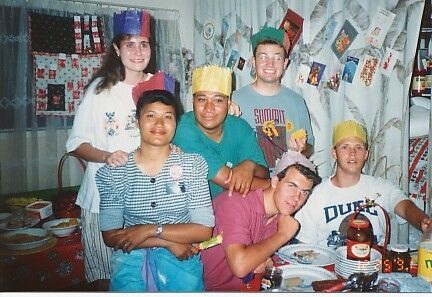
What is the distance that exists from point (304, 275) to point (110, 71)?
0.86 m

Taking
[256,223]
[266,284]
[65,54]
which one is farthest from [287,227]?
[65,54]

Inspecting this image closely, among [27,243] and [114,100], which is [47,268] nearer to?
[27,243]

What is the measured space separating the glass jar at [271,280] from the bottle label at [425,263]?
Answer: 1.26 ft

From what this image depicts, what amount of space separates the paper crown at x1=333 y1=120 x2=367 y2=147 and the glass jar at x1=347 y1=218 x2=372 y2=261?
36cm

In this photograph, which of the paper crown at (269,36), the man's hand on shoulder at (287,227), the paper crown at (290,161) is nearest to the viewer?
the man's hand on shoulder at (287,227)

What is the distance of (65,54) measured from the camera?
130 cm

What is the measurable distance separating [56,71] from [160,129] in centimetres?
42

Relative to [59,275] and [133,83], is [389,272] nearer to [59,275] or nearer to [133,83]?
[133,83]

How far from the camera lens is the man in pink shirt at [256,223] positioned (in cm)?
109

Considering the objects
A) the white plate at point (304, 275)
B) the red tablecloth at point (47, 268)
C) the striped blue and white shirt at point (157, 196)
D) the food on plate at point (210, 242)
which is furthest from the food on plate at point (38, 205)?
the white plate at point (304, 275)

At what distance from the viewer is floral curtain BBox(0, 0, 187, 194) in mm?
1291

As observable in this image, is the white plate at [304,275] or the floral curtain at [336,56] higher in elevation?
the floral curtain at [336,56]

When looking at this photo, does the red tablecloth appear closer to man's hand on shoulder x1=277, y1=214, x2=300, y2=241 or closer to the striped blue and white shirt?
the striped blue and white shirt

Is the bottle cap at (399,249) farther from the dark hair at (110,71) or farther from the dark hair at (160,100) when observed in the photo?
the dark hair at (110,71)
